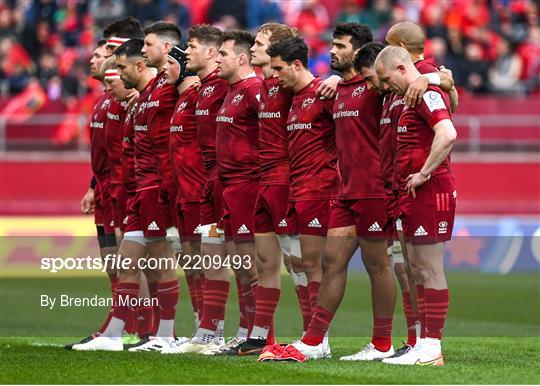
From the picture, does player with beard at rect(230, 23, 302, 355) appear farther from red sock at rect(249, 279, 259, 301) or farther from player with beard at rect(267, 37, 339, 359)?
red sock at rect(249, 279, 259, 301)

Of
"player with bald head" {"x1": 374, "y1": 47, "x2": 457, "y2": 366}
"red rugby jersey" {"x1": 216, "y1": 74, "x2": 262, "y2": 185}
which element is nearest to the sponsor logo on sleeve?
"player with bald head" {"x1": 374, "y1": 47, "x2": 457, "y2": 366}

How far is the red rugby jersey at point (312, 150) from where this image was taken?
10.1 metres

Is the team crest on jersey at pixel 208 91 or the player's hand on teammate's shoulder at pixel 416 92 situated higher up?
the player's hand on teammate's shoulder at pixel 416 92

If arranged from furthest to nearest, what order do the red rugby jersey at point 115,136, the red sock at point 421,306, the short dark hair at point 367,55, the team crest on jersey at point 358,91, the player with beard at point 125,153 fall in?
1. the red rugby jersey at point 115,136
2. the player with beard at point 125,153
3. the team crest on jersey at point 358,91
4. the short dark hair at point 367,55
5. the red sock at point 421,306

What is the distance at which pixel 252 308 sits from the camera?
10719mm

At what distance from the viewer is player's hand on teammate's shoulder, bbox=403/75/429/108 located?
364 inches

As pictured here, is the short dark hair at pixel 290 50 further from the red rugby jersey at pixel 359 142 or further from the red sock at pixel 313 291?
the red sock at pixel 313 291

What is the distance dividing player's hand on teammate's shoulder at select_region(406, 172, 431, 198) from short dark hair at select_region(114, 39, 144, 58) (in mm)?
3353

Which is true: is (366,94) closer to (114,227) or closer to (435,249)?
(435,249)

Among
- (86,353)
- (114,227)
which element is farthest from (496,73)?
(86,353)

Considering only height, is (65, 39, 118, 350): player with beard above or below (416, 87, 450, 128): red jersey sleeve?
below

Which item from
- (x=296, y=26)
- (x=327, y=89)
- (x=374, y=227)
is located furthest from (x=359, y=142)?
(x=296, y=26)

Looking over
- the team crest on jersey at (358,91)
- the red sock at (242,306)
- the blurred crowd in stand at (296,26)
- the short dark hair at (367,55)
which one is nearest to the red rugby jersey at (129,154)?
the red sock at (242,306)

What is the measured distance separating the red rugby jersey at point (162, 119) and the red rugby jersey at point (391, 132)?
2.14m
